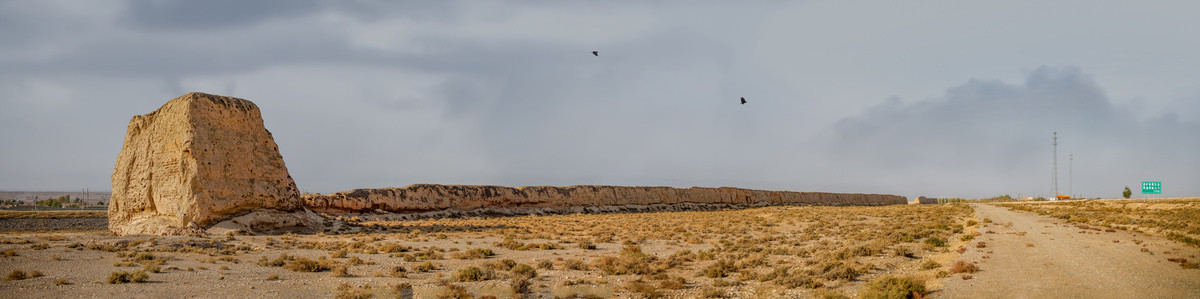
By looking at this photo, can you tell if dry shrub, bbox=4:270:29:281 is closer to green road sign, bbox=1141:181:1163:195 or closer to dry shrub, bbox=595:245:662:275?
dry shrub, bbox=595:245:662:275

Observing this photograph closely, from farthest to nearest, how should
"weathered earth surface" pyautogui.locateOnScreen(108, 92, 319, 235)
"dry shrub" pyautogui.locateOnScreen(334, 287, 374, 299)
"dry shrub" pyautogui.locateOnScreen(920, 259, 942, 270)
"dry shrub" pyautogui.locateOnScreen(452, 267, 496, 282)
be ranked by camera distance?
1. "weathered earth surface" pyautogui.locateOnScreen(108, 92, 319, 235)
2. "dry shrub" pyautogui.locateOnScreen(920, 259, 942, 270)
3. "dry shrub" pyautogui.locateOnScreen(452, 267, 496, 282)
4. "dry shrub" pyautogui.locateOnScreen(334, 287, 374, 299)

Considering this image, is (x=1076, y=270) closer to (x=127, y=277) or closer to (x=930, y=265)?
(x=930, y=265)

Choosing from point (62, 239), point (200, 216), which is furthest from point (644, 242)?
point (62, 239)

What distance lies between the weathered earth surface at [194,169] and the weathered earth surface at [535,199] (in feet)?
26.4

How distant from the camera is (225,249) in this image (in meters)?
15.8

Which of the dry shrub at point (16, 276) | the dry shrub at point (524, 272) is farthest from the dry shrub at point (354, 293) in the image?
the dry shrub at point (16, 276)

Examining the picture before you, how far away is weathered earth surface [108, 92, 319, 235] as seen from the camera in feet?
65.5

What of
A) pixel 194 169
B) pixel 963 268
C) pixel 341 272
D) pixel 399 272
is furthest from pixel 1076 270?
pixel 194 169

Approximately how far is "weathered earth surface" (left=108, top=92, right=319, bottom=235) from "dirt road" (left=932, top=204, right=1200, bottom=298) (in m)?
22.0

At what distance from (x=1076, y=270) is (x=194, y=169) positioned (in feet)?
81.3

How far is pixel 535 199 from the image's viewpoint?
4575 centimetres

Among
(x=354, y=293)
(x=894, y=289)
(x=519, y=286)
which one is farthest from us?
(x=519, y=286)

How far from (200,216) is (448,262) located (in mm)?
11109

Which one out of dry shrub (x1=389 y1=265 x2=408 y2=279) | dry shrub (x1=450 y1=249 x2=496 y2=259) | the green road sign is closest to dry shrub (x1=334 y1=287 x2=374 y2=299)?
dry shrub (x1=389 y1=265 x2=408 y2=279)
